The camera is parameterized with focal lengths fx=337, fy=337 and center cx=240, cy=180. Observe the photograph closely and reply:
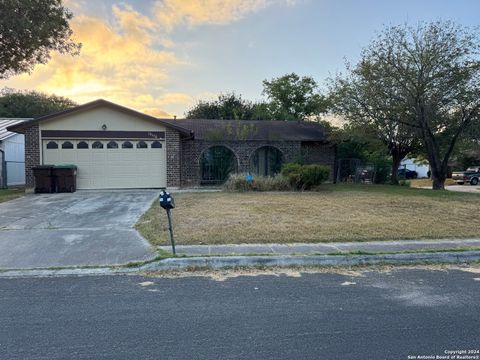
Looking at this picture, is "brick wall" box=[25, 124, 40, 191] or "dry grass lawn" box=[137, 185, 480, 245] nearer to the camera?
"dry grass lawn" box=[137, 185, 480, 245]

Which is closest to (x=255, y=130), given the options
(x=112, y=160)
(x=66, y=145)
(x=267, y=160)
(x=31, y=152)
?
(x=267, y=160)

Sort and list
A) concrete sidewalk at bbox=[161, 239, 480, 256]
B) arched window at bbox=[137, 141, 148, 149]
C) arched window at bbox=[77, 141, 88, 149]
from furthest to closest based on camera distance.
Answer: arched window at bbox=[137, 141, 148, 149] < arched window at bbox=[77, 141, 88, 149] < concrete sidewalk at bbox=[161, 239, 480, 256]

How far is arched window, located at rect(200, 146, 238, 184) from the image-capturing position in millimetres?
20328

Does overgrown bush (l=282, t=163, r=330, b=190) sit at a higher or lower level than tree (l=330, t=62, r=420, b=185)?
lower

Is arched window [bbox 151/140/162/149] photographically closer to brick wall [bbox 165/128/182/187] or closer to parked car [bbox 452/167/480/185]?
brick wall [bbox 165/128/182/187]

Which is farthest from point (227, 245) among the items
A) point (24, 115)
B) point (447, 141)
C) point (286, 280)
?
point (24, 115)

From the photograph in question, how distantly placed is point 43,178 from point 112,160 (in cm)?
311

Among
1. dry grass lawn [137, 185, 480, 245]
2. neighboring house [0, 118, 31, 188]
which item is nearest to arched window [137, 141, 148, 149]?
dry grass lawn [137, 185, 480, 245]

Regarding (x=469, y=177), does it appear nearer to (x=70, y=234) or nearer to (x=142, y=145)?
(x=142, y=145)

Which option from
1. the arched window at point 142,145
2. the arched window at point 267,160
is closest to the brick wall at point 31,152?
the arched window at point 142,145

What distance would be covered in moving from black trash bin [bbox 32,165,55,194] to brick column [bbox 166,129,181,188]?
17.6 ft

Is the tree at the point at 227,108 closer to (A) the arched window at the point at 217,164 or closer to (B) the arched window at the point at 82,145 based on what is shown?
(A) the arched window at the point at 217,164

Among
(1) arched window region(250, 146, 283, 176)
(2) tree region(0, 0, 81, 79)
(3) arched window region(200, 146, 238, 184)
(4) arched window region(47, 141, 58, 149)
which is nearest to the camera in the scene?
(2) tree region(0, 0, 81, 79)

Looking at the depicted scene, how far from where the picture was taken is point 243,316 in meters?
3.83
